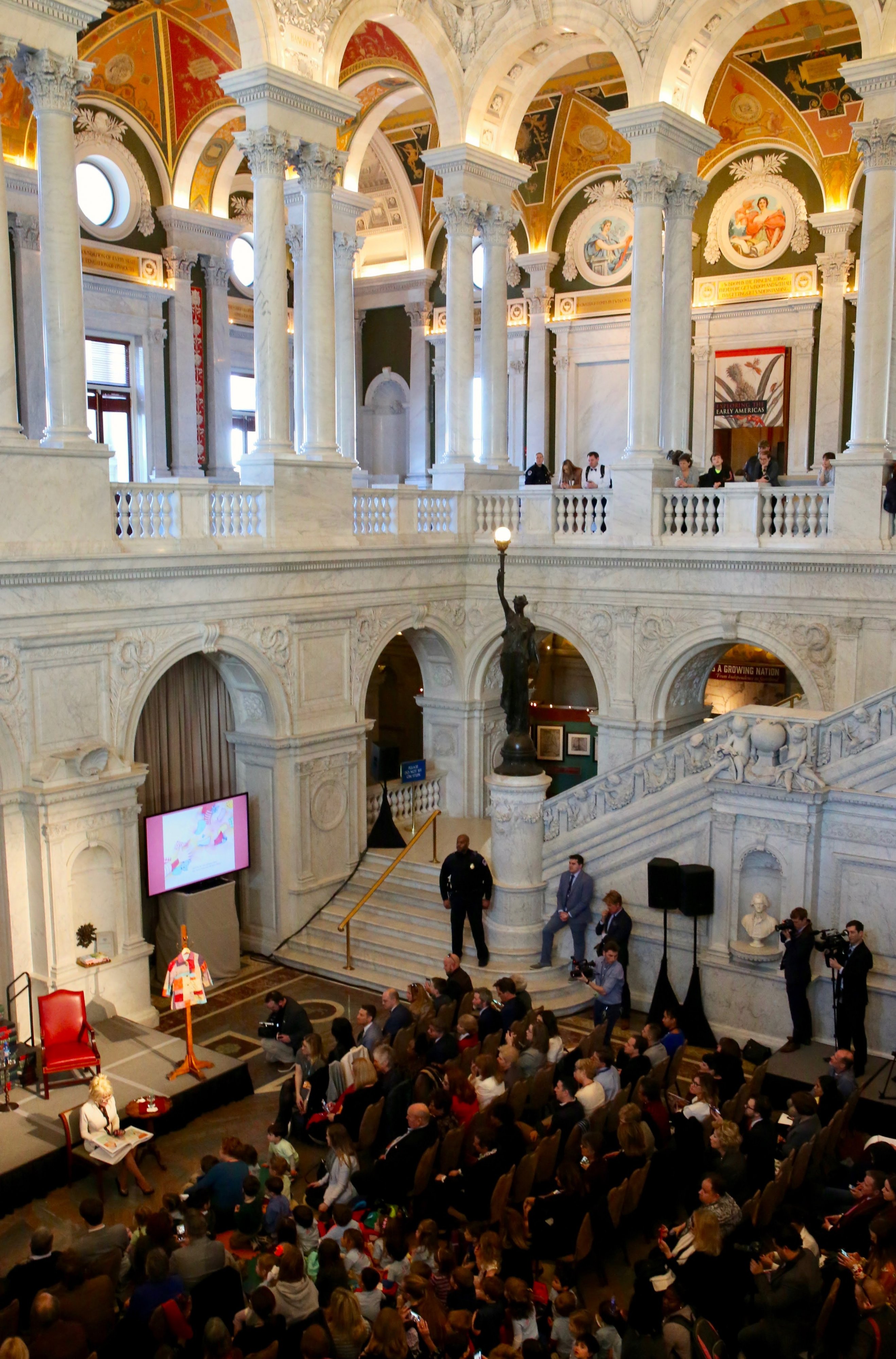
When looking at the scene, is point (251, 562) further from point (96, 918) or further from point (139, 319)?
point (139, 319)

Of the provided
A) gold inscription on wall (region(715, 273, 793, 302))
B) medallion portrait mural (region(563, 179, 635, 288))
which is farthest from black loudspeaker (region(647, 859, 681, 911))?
medallion portrait mural (region(563, 179, 635, 288))

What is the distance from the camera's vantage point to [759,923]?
12938 mm

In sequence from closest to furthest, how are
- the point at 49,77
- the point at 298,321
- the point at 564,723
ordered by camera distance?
the point at 49,77 < the point at 298,321 < the point at 564,723

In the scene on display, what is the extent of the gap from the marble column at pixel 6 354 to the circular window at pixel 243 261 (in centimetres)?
1090

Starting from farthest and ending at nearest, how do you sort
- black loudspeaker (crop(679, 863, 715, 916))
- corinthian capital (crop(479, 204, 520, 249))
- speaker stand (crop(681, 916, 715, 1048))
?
corinthian capital (crop(479, 204, 520, 249)) < black loudspeaker (crop(679, 863, 715, 916)) < speaker stand (crop(681, 916, 715, 1048))

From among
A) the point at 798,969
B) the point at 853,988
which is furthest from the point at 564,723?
the point at 853,988

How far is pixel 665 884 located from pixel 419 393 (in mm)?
14482

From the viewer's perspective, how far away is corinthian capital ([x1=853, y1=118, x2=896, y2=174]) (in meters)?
14.5

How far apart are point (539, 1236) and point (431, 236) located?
20.2 meters

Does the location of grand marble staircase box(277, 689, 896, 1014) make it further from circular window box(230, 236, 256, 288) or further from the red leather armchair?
circular window box(230, 236, 256, 288)

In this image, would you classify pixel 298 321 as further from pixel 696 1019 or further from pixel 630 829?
pixel 696 1019

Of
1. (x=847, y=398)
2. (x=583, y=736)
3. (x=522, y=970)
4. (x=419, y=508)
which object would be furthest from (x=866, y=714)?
(x=847, y=398)

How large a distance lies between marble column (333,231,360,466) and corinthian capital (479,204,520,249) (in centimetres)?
264

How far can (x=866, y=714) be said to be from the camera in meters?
12.4
